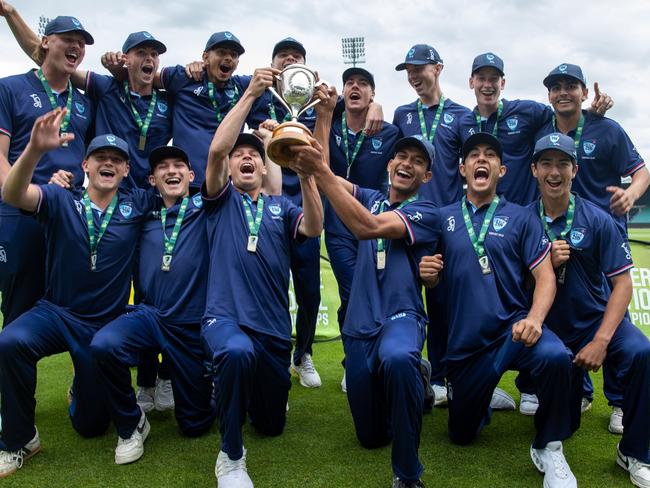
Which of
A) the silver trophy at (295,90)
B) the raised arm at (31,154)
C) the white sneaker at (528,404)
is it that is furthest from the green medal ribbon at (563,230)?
the raised arm at (31,154)

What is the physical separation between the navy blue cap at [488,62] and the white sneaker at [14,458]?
15.6 feet

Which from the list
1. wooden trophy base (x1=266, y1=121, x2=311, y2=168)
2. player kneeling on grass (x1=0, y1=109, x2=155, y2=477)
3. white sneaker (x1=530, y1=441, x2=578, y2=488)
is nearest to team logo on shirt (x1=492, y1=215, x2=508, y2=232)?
white sneaker (x1=530, y1=441, x2=578, y2=488)

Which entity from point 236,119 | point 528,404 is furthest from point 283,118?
point 528,404

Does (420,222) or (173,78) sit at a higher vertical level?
(173,78)

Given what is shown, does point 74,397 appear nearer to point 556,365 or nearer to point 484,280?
point 484,280

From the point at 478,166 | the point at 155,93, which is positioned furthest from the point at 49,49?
the point at 478,166

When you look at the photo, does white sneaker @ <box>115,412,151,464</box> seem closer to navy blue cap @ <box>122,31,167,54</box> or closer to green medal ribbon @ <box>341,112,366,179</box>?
green medal ribbon @ <box>341,112,366,179</box>

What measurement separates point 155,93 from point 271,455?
329 cm

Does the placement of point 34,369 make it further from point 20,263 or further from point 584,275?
point 584,275

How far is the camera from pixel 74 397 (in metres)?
4.57

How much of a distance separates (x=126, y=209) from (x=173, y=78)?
1447 mm

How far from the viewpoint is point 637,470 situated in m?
3.74

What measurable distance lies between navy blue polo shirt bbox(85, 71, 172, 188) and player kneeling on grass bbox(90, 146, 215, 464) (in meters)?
0.46

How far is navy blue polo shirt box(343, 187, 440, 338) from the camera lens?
4.16m
